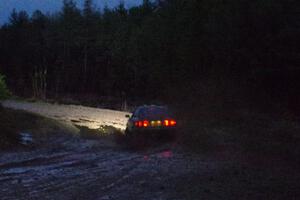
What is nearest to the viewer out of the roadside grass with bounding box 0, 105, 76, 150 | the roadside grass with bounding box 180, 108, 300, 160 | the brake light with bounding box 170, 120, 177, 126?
the roadside grass with bounding box 180, 108, 300, 160

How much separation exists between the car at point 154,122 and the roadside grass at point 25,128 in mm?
4689

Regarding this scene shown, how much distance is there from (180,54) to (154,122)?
24.3 meters

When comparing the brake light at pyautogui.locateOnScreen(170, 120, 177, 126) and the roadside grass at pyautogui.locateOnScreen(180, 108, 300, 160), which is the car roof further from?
the roadside grass at pyautogui.locateOnScreen(180, 108, 300, 160)

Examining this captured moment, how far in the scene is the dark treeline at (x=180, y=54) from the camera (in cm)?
3266

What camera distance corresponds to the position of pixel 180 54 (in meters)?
48.7

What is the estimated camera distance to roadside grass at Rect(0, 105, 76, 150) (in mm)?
26847

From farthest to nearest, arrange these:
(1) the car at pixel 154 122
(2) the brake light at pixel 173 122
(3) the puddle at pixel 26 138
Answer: (3) the puddle at pixel 26 138, (2) the brake light at pixel 173 122, (1) the car at pixel 154 122

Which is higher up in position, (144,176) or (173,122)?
(173,122)

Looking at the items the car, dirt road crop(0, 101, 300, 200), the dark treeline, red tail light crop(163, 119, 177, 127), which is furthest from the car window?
the dark treeline

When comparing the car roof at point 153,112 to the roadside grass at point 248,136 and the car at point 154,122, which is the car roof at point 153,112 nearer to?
the car at point 154,122

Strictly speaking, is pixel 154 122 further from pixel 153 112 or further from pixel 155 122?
pixel 153 112

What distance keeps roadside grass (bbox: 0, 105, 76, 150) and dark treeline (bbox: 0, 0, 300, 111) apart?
972 cm

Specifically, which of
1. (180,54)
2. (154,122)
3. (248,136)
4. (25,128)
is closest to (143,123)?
(154,122)

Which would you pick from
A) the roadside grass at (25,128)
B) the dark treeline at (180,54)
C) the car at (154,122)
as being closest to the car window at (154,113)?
the car at (154,122)
